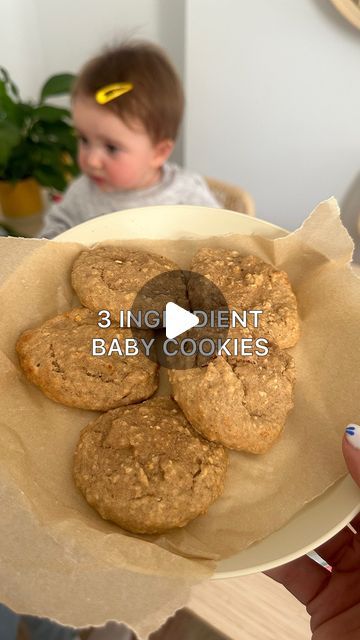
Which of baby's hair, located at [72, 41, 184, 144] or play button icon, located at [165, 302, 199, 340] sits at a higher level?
baby's hair, located at [72, 41, 184, 144]

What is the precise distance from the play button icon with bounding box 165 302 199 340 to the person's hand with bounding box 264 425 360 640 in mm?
461

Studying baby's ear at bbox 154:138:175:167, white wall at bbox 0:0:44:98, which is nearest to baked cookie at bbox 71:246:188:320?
baby's ear at bbox 154:138:175:167

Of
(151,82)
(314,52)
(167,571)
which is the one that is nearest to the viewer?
(167,571)

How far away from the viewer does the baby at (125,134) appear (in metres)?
1.30

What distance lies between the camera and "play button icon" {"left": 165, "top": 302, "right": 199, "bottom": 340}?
0.72 m

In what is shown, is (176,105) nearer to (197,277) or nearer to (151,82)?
(151,82)

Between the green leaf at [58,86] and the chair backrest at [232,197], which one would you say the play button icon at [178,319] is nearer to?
the chair backrest at [232,197]

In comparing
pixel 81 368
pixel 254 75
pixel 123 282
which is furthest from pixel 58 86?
pixel 81 368

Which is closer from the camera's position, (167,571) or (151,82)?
(167,571)

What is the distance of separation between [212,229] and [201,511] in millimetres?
432

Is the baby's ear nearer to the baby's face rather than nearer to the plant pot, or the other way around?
the baby's face

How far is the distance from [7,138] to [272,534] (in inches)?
55.9

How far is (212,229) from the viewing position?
0.82m

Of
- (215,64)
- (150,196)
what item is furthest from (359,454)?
(215,64)
